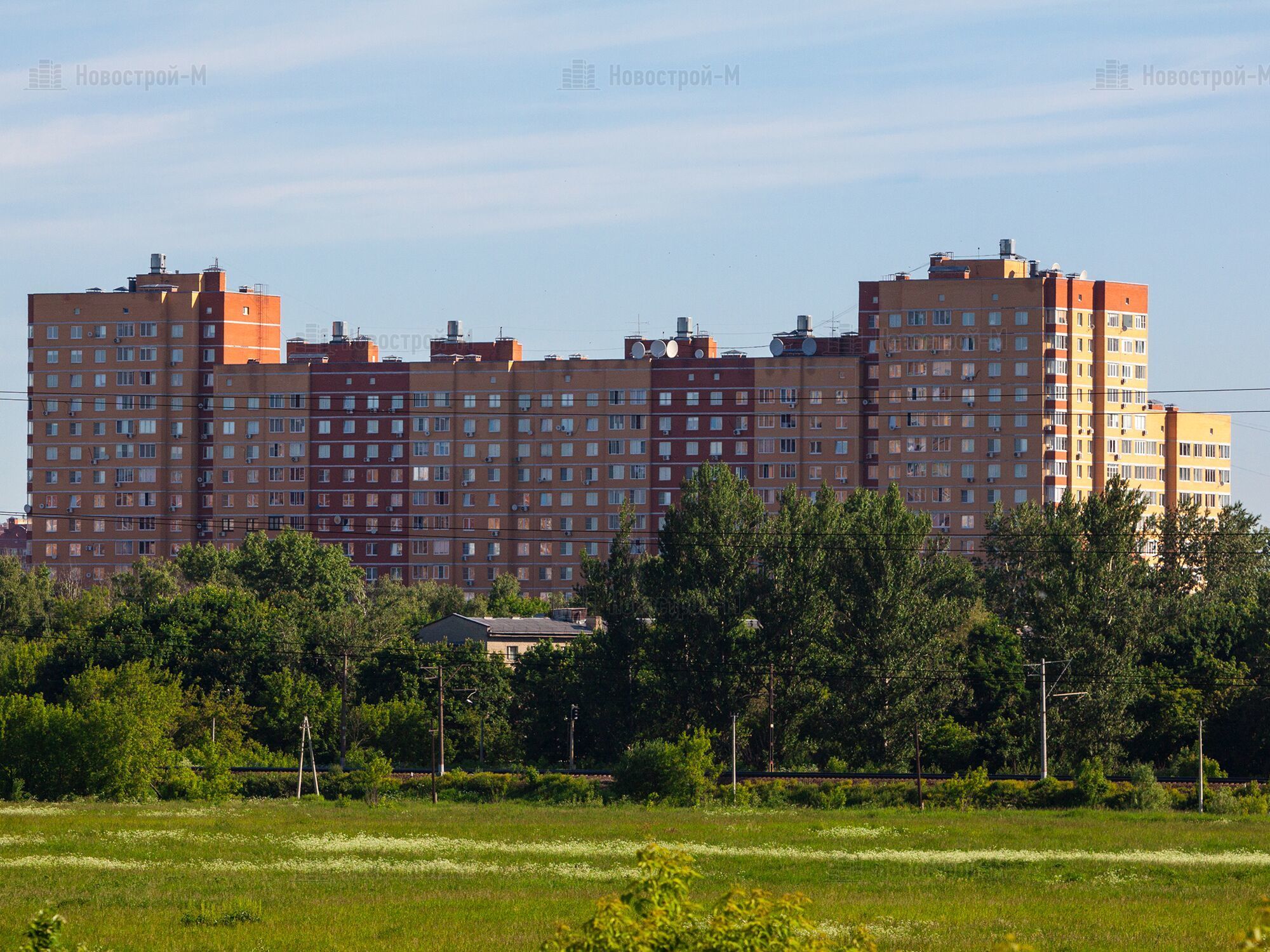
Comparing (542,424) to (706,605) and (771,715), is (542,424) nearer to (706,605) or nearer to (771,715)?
(706,605)

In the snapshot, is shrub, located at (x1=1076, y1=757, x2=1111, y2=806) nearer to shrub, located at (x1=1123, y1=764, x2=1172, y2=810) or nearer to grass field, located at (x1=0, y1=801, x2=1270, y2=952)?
shrub, located at (x1=1123, y1=764, x2=1172, y2=810)

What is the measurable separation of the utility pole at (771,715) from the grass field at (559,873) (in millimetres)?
25266

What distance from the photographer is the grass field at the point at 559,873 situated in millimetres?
32219

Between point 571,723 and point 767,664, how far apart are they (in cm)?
1076

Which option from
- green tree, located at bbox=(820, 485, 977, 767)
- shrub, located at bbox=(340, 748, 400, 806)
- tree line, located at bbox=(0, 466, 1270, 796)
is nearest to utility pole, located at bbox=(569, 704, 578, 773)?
tree line, located at bbox=(0, 466, 1270, 796)

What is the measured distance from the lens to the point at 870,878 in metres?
41.0

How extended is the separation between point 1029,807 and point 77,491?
5341 inches

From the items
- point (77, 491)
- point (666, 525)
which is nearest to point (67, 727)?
point (666, 525)

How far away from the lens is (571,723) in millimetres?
89000

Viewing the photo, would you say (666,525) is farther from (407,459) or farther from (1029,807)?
(407,459)

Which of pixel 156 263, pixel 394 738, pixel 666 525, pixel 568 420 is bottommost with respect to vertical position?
pixel 394 738

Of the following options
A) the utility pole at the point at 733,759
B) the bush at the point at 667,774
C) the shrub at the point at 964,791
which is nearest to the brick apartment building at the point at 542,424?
the utility pole at the point at 733,759

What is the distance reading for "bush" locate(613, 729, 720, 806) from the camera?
69.2 metres

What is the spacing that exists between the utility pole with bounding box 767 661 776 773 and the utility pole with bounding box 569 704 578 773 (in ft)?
33.1
